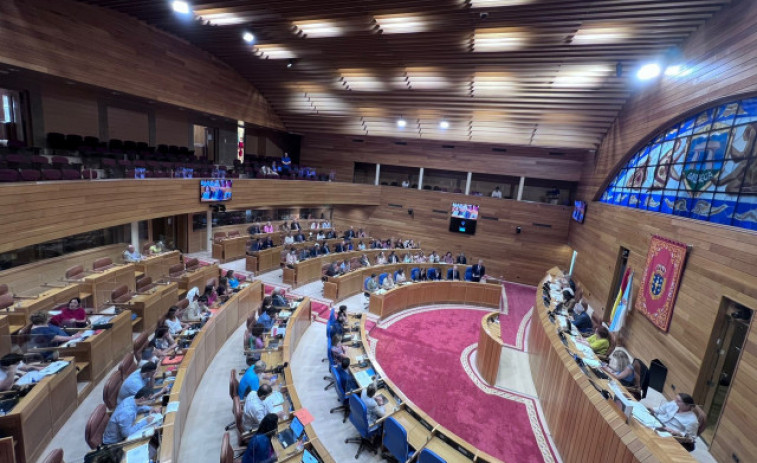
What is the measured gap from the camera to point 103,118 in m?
10.9

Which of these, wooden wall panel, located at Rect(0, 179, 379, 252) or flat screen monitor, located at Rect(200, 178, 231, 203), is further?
flat screen monitor, located at Rect(200, 178, 231, 203)

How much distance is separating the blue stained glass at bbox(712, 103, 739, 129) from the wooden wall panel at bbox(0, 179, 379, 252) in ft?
41.7

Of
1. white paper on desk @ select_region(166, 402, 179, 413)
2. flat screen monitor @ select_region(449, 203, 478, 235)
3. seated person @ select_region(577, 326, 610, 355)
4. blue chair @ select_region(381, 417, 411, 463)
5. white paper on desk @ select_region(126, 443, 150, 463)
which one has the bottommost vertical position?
blue chair @ select_region(381, 417, 411, 463)

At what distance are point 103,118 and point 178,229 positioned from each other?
4.22 m

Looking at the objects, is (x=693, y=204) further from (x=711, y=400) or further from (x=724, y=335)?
(x=711, y=400)

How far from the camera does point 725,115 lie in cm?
591

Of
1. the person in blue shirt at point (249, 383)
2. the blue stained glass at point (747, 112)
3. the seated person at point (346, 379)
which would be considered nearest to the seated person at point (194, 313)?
the person in blue shirt at point (249, 383)

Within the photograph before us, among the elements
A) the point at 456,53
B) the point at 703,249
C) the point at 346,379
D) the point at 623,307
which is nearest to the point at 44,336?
the point at 346,379

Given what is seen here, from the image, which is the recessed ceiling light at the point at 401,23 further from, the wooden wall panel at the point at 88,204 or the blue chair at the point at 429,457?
the blue chair at the point at 429,457

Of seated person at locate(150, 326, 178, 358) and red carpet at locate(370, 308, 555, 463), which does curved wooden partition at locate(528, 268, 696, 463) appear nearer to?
red carpet at locate(370, 308, 555, 463)

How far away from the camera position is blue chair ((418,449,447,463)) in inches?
134

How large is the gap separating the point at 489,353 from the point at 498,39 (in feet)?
25.2

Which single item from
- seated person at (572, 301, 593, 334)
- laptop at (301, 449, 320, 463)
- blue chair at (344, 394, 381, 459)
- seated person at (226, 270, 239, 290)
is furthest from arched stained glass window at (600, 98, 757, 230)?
seated person at (226, 270, 239, 290)

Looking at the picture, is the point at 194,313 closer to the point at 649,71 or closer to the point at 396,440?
the point at 396,440
